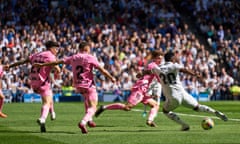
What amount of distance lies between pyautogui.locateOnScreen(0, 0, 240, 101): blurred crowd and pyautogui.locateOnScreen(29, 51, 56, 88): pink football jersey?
21.1m

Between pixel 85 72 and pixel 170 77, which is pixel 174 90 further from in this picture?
pixel 85 72

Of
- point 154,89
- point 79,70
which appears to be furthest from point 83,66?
point 154,89

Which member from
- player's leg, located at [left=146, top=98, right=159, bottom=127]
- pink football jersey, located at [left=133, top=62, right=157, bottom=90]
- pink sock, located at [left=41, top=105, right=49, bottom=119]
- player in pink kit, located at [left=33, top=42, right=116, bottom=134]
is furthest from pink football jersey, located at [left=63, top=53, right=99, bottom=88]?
player's leg, located at [left=146, top=98, right=159, bottom=127]

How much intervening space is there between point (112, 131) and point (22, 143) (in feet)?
11.6

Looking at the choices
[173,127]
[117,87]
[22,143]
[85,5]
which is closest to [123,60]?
[117,87]

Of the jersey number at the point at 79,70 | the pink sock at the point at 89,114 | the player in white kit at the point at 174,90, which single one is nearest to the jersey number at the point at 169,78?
the player in white kit at the point at 174,90

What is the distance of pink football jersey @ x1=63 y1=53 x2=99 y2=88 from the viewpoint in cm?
1811

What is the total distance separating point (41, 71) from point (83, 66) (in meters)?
1.76

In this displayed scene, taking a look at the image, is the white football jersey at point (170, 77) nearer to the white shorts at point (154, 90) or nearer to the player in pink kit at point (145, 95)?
the player in pink kit at point (145, 95)

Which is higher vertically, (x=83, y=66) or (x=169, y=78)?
(x=83, y=66)

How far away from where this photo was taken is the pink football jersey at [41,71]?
1911cm

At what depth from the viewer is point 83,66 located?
59.5ft

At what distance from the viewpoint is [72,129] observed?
1917cm

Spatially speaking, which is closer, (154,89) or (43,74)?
(43,74)
